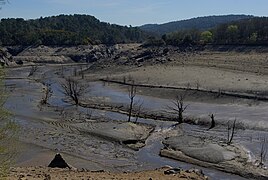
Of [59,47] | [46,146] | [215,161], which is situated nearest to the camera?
[215,161]

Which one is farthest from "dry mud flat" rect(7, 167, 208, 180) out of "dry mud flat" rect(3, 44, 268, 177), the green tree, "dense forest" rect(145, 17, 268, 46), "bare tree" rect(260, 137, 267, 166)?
the green tree

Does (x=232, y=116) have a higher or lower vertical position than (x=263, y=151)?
higher

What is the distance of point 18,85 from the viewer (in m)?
76.5

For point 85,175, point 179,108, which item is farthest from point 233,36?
point 85,175

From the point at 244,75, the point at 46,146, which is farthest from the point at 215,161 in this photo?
the point at 244,75

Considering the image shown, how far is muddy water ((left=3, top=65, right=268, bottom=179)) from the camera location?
32.1 m

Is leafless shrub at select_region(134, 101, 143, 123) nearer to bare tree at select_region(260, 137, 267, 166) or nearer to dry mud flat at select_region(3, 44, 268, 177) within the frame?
dry mud flat at select_region(3, 44, 268, 177)

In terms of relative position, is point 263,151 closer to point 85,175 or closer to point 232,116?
point 232,116

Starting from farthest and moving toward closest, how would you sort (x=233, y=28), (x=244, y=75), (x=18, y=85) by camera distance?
(x=233, y=28) < (x=18, y=85) < (x=244, y=75)

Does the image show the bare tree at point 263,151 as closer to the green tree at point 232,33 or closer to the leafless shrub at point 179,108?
the leafless shrub at point 179,108

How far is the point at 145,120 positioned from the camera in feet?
150

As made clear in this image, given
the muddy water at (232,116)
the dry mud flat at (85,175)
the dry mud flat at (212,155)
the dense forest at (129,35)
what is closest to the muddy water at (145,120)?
the muddy water at (232,116)

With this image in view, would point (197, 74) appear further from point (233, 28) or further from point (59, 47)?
point (59, 47)

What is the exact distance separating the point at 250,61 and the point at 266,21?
3033 centimetres
